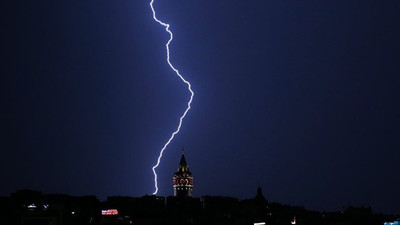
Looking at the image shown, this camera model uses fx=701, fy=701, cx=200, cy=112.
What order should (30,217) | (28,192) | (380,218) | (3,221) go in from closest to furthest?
(30,217) < (3,221) < (28,192) < (380,218)

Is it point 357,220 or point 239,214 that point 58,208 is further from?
point 357,220

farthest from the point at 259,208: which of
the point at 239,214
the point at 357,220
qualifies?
the point at 357,220

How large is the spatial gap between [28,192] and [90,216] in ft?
59.3

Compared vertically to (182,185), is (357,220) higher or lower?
lower

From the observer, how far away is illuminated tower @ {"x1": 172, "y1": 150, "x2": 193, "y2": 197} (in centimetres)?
15862

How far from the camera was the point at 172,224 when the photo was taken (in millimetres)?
→ 86250

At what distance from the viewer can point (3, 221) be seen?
204 feet

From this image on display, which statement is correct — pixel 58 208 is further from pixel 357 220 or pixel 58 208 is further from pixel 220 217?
pixel 357 220

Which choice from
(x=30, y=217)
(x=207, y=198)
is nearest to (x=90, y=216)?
(x=30, y=217)

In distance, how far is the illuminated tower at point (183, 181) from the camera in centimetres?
15862

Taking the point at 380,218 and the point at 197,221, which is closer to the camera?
the point at 197,221

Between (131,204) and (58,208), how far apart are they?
5342 cm

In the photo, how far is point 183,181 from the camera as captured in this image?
160 meters

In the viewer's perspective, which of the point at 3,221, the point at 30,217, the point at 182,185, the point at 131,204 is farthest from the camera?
the point at 182,185
